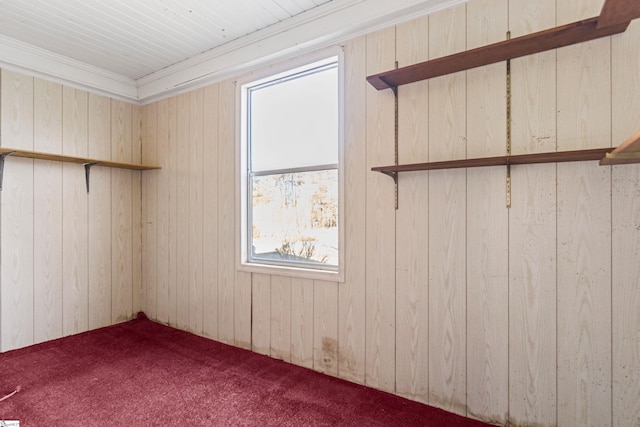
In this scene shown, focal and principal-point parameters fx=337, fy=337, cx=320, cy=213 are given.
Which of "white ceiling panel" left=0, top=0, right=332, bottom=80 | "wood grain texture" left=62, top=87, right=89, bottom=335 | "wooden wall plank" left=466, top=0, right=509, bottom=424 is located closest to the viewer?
"wooden wall plank" left=466, top=0, right=509, bottom=424

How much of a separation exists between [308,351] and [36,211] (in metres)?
2.66

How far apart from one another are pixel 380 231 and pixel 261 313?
125 cm

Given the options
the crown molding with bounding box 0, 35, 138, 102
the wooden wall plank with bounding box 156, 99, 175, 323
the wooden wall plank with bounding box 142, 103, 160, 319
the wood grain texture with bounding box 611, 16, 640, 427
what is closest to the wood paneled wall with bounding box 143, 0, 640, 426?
the wood grain texture with bounding box 611, 16, 640, 427

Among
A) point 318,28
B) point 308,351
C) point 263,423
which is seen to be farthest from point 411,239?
point 318,28

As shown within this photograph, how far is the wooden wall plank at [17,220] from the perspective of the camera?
9.12 feet

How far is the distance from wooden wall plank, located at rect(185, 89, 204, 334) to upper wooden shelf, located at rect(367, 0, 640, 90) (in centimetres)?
185

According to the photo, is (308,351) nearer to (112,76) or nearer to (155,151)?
(155,151)

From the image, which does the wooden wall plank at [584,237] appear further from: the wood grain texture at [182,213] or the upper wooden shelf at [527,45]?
the wood grain texture at [182,213]

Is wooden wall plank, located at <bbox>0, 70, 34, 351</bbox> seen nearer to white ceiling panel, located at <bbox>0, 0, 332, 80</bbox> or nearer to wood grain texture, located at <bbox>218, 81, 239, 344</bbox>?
white ceiling panel, located at <bbox>0, 0, 332, 80</bbox>

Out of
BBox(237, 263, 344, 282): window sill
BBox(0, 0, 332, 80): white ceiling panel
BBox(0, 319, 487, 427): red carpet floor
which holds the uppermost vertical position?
BBox(0, 0, 332, 80): white ceiling panel

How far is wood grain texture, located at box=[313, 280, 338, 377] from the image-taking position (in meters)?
2.38

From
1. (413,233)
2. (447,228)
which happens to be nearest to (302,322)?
(413,233)

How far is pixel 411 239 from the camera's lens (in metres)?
2.10

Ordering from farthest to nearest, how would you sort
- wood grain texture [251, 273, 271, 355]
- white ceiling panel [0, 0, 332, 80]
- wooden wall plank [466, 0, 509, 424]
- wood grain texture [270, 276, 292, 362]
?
1. wood grain texture [251, 273, 271, 355]
2. wood grain texture [270, 276, 292, 362]
3. white ceiling panel [0, 0, 332, 80]
4. wooden wall plank [466, 0, 509, 424]
